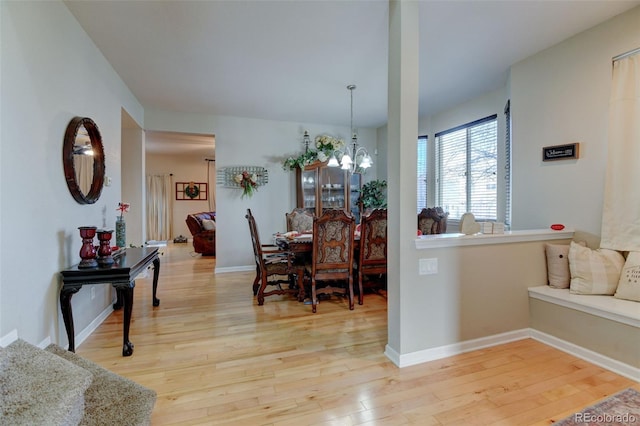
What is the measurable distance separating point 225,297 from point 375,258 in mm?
2020

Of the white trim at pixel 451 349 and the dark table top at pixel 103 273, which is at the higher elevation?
the dark table top at pixel 103 273

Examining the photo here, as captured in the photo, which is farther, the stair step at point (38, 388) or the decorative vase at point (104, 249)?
the decorative vase at point (104, 249)

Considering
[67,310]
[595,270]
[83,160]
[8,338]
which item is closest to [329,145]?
[83,160]

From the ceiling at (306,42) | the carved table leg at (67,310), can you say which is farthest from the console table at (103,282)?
the ceiling at (306,42)

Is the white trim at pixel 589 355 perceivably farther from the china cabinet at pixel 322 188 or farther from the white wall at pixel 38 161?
the white wall at pixel 38 161

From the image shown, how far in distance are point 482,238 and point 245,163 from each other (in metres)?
4.15

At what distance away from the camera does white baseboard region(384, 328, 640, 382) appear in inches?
81.1

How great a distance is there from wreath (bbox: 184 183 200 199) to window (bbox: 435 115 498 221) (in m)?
8.08

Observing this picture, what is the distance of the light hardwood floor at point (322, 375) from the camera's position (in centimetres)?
168

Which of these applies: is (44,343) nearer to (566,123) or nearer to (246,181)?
(246,181)

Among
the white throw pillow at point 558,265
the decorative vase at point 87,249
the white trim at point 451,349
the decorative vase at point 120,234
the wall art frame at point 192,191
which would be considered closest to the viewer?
the white trim at point 451,349

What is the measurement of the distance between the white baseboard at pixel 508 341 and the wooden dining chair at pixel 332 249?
116 centimetres

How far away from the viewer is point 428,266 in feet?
7.34

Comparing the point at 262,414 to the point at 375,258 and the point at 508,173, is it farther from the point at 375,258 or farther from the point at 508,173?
the point at 508,173
